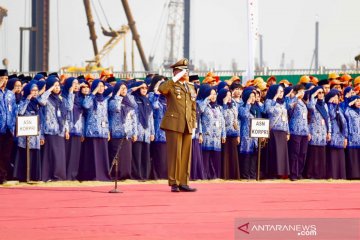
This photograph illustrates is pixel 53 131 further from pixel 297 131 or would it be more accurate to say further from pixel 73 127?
pixel 297 131

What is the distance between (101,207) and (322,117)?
9.85 m

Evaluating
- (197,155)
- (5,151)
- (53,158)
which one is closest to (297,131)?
(197,155)

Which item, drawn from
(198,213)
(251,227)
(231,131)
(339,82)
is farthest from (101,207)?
(339,82)

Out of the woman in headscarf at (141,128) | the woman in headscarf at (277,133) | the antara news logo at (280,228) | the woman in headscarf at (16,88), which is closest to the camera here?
the antara news logo at (280,228)

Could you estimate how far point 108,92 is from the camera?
23328 mm

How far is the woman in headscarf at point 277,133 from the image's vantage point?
24.6 m

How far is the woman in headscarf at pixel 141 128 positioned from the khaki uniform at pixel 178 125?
417 cm

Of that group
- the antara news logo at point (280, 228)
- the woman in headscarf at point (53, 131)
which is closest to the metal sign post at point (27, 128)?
the woman in headscarf at point (53, 131)

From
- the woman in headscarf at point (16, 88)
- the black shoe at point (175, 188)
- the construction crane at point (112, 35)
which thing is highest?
the construction crane at point (112, 35)

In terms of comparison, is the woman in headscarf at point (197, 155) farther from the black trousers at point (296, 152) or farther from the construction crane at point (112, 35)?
the construction crane at point (112, 35)

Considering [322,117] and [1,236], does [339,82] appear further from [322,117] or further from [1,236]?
[1,236]

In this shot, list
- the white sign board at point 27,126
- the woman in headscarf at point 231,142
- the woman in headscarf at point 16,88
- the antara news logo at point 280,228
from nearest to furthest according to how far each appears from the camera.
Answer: the antara news logo at point 280,228
the white sign board at point 27,126
the woman in headscarf at point 16,88
the woman in headscarf at point 231,142

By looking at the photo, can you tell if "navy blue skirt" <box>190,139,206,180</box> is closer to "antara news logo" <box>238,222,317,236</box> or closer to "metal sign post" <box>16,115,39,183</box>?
"metal sign post" <box>16,115,39,183</box>

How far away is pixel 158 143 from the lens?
945 inches
